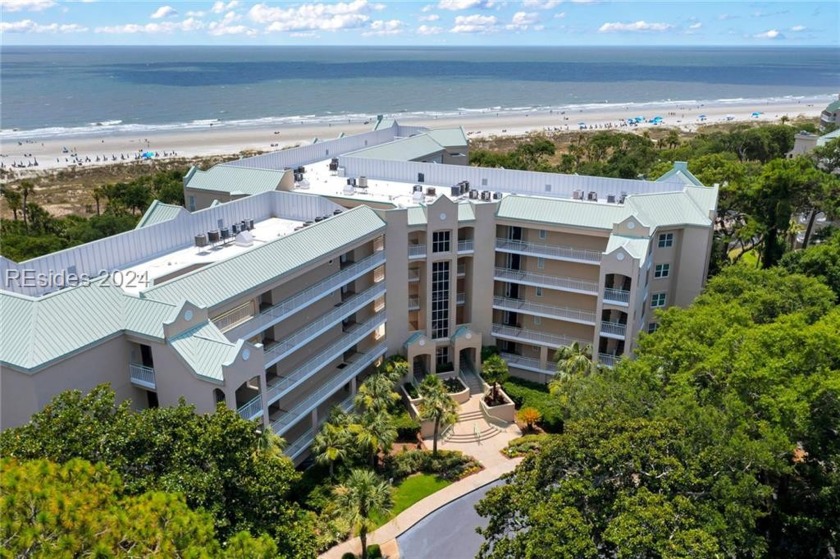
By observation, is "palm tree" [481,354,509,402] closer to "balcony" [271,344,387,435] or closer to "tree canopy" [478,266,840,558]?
"balcony" [271,344,387,435]

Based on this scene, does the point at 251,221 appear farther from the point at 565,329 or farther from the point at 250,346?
the point at 565,329

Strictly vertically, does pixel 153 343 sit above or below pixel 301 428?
above

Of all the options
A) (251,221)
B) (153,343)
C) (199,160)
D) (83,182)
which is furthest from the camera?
(199,160)

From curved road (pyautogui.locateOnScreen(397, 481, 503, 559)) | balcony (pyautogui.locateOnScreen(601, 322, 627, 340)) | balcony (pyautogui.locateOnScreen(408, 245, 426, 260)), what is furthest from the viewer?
balcony (pyautogui.locateOnScreen(408, 245, 426, 260))

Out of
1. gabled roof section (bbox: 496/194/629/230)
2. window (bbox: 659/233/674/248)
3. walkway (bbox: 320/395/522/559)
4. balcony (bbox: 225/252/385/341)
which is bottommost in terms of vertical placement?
walkway (bbox: 320/395/522/559)

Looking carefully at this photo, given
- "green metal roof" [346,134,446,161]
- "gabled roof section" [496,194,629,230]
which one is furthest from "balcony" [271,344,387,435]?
"green metal roof" [346,134,446,161]

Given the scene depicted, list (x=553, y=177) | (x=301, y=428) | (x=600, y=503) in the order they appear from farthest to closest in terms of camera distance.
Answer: (x=553, y=177) < (x=301, y=428) < (x=600, y=503)

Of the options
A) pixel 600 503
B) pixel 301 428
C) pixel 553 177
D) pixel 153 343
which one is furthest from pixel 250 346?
pixel 553 177
